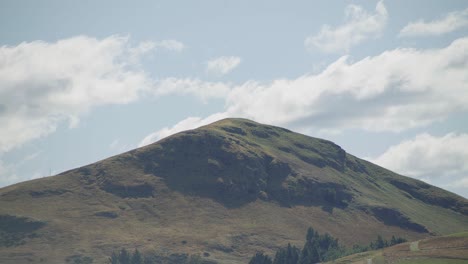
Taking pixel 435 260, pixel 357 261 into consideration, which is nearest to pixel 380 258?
pixel 357 261

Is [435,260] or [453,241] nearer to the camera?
[435,260]

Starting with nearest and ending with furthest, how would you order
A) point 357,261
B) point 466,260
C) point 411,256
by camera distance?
point 466,260
point 411,256
point 357,261

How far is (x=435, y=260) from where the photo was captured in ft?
458

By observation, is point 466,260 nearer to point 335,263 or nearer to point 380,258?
point 380,258

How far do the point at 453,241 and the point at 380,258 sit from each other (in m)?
20.4

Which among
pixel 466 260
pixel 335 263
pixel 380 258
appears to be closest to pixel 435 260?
pixel 466 260

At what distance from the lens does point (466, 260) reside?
444 feet

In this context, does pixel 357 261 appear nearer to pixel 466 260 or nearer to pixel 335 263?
pixel 335 263

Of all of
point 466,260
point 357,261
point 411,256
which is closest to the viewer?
point 466,260

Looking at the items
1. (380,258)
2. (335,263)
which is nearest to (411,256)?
(380,258)

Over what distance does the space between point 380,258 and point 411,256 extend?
376 inches

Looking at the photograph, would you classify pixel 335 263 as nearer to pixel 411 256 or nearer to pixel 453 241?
pixel 411 256

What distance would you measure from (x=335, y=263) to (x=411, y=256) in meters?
21.9

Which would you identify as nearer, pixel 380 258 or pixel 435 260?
pixel 435 260
